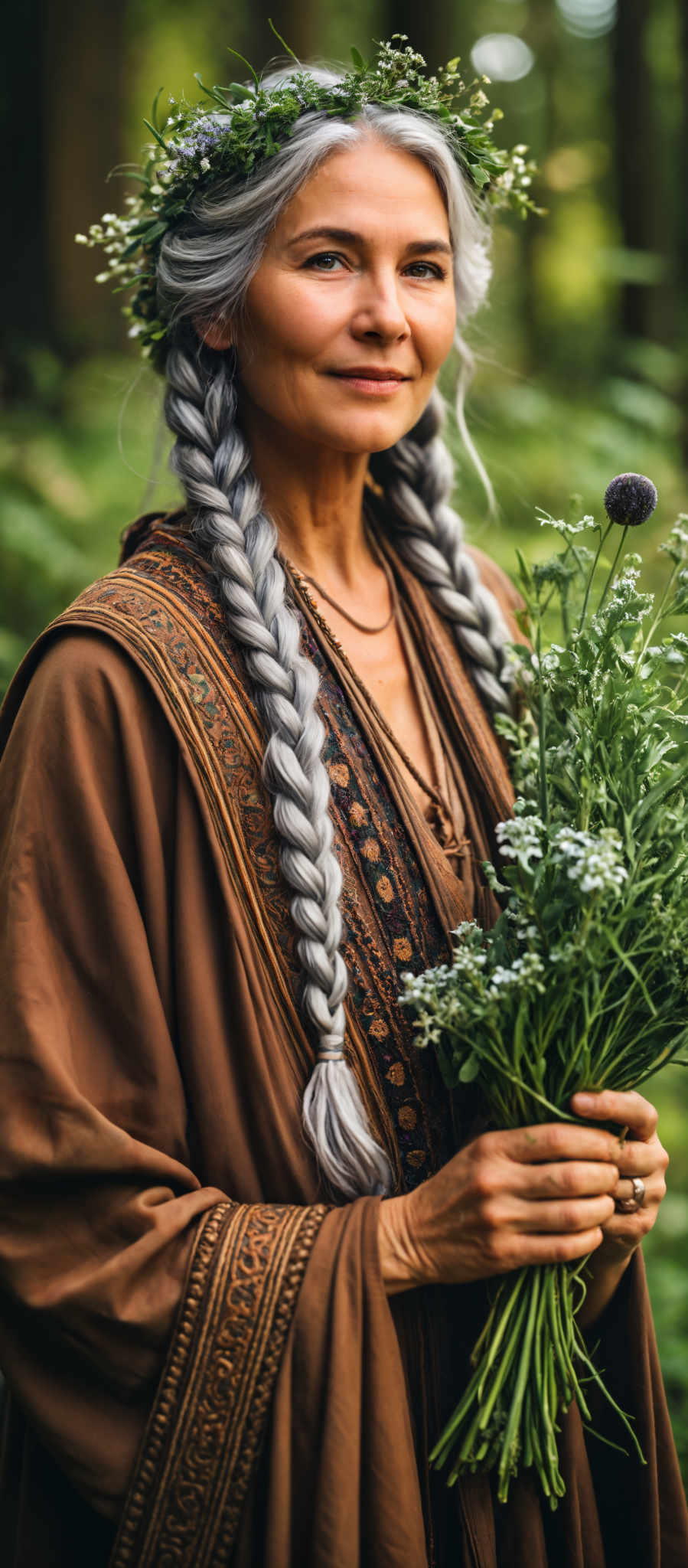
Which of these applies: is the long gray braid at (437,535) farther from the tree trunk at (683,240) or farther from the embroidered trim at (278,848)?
the tree trunk at (683,240)

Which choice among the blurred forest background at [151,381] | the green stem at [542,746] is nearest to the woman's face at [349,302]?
the green stem at [542,746]

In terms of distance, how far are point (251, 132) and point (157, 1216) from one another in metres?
1.54

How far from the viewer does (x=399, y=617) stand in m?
2.15

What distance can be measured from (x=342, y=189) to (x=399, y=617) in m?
0.70

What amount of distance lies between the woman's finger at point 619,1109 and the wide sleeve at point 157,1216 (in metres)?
0.31

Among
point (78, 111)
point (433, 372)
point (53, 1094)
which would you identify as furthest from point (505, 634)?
point (78, 111)

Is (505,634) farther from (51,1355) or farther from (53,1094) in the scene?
(51,1355)

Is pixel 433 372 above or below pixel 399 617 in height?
above

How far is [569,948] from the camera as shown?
1.39m

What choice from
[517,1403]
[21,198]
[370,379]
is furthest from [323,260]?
[21,198]

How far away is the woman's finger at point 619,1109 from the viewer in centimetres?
152

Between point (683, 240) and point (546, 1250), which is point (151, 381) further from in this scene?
point (683, 240)

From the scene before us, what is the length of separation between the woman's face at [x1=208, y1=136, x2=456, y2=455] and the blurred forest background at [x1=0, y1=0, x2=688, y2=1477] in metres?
0.89

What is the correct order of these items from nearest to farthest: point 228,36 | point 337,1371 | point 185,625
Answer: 1. point 337,1371
2. point 185,625
3. point 228,36
